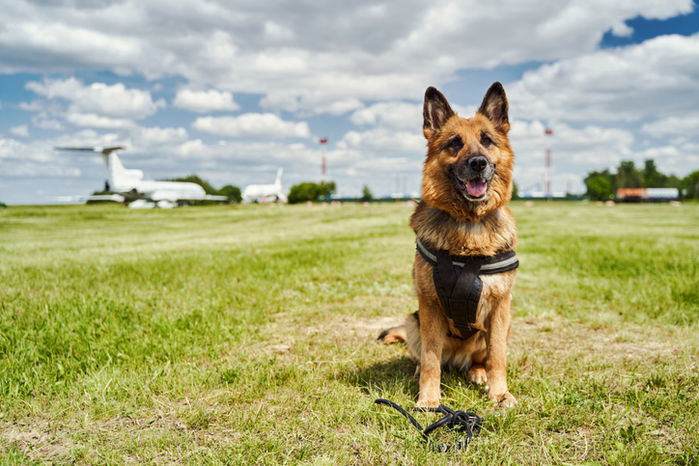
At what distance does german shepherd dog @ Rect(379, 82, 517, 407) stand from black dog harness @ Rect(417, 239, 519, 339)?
4cm

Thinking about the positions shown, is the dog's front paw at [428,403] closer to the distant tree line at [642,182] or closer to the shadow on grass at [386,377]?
the shadow on grass at [386,377]


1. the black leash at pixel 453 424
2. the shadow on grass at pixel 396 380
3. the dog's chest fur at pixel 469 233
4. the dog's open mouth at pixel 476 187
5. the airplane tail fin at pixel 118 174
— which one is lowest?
the shadow on grass at pixel 396 380

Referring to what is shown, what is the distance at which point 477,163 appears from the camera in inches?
131

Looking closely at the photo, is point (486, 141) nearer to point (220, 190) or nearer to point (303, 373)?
point (303, 373)

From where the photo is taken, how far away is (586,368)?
4.28 metres

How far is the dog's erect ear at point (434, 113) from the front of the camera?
3758mm

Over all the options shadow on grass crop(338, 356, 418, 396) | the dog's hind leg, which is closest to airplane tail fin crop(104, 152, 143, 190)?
the dog's hind leg

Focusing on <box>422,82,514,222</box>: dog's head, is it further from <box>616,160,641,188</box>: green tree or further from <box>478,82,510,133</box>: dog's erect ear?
<box>616,160,641,188</box>: green tree

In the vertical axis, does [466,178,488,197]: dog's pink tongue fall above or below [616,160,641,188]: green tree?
below

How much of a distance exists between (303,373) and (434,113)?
262 centimetres

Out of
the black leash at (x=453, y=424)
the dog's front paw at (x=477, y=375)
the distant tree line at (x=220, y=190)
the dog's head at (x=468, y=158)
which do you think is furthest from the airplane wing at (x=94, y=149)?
the black leash at (x=453, y=424)

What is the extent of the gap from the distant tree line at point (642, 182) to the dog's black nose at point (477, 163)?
133m

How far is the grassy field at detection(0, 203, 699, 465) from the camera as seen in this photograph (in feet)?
9.41

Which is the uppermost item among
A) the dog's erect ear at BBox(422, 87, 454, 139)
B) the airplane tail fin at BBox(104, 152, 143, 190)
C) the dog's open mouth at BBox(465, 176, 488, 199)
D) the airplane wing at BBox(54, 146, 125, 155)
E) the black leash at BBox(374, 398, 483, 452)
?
the airplane wing at BBox(54, 146, 125, 155)
